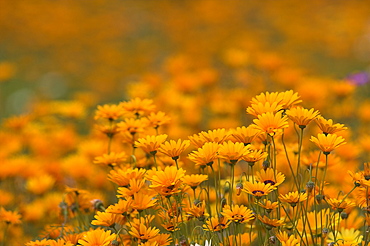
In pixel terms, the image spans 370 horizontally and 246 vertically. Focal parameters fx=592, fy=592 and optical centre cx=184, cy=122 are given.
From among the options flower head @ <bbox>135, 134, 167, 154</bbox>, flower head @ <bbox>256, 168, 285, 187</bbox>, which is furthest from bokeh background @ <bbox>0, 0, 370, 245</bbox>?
flower head @ <bbox>256, 168, 285, 187</bbox>

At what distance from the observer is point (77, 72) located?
8812mm

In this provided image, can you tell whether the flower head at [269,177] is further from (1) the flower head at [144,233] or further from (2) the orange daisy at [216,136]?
(1) the flower head at [144,233]

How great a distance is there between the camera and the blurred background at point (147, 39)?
317 inches

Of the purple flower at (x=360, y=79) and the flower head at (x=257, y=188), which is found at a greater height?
the purple flower at (x=360, y=79)

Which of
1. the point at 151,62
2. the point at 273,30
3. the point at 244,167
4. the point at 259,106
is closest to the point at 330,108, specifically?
the point at 244,167

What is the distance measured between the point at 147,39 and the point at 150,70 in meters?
2.53

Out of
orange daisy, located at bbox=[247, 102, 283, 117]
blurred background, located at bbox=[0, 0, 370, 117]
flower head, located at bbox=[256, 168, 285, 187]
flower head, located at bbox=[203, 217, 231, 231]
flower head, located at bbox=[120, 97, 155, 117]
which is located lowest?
flower head, located at bbox=[203, 217, 231, 231]

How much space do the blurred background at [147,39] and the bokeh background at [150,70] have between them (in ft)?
0.08

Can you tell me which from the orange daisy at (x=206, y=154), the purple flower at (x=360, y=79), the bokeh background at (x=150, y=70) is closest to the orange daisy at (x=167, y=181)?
the orange daisy at (x=206, y=154)

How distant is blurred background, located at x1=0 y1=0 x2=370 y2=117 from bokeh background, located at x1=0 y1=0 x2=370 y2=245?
0.08 ft

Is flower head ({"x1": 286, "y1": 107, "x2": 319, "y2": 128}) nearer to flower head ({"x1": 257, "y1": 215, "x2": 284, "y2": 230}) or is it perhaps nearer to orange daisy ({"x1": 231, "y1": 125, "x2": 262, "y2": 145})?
orange daisy ({"x1": 231, "y1": 125, "x2": 262, "y2": 145})

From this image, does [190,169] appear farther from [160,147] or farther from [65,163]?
[160,147]

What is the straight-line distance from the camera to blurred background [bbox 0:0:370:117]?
8.05 metres

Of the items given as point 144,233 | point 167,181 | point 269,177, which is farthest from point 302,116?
point 144,233
